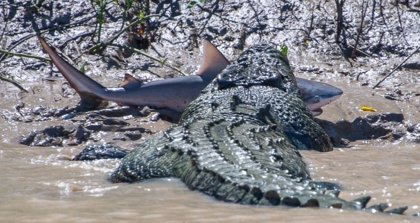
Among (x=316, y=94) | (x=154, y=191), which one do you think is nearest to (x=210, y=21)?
(x=316, y=94)

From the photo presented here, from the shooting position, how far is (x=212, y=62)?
25.8 ft

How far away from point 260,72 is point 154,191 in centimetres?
274

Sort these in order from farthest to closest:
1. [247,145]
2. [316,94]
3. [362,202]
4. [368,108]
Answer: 1. [368,108]
2. [316,94]
3. [247,145]
4. [362,202]

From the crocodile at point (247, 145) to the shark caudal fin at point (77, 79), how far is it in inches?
37.3

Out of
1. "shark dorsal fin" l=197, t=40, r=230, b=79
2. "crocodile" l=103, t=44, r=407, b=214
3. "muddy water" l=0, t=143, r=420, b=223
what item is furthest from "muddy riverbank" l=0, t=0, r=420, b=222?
"shark dorsal fin" l=197, t=40, r=230, b=79

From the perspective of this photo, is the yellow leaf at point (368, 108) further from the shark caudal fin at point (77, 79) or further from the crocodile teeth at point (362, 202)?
the crocodile teeth at point (362, 202)

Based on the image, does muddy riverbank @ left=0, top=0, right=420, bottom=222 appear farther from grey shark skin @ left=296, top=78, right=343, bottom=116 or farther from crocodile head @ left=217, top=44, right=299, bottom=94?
crocodile head @ left=217, top=44, right=299, bottom=94

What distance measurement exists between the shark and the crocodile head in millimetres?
233

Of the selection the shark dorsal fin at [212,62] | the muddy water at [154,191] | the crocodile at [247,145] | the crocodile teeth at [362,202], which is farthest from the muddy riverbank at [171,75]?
the shark dorsal fin at [212,62]

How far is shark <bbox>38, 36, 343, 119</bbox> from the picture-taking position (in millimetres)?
7742

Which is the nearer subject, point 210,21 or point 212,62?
point 212,62

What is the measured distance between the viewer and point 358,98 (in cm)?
819

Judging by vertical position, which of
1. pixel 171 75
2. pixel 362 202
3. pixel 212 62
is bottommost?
pixel 362 202

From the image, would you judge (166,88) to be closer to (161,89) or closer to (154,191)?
(161,89)
